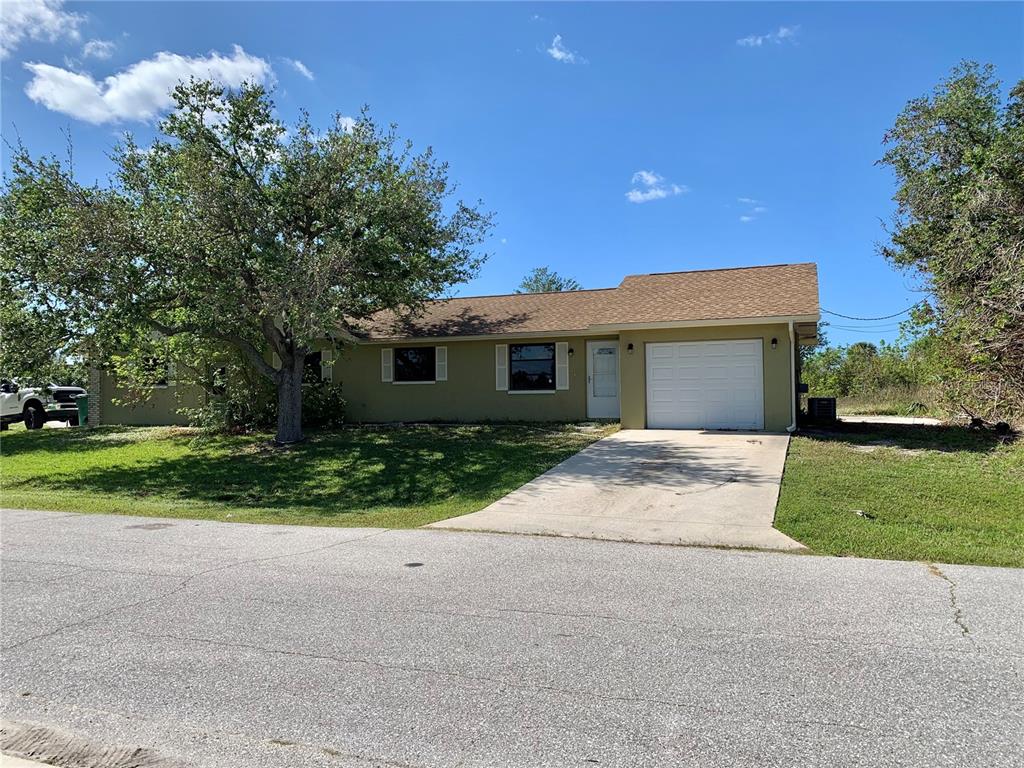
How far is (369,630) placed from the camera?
4379mm

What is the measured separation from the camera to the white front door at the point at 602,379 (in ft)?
59.1

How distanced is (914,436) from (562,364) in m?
8.58

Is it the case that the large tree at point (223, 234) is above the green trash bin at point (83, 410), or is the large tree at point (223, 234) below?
above

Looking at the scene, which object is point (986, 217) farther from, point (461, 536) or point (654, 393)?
point (461, 536)

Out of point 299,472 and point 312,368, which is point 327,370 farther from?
point 299,472

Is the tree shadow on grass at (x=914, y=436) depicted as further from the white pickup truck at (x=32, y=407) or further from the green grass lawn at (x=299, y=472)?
the white pickup truck at (x=32, y=407)

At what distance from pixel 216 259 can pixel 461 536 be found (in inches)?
331

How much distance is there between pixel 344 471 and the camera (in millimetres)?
12547

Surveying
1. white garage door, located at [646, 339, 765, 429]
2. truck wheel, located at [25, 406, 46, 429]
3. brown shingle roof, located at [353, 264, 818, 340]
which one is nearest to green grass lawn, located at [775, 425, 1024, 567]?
white garage door, located at [646, 339, 765, 429]

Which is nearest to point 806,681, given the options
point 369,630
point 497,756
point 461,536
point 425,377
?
point 497,756

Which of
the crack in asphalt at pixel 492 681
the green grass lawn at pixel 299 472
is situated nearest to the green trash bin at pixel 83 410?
the green grass lawn at pixel 299 472

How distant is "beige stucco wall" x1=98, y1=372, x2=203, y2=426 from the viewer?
70.4 feet

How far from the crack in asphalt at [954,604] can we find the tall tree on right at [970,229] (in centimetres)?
726

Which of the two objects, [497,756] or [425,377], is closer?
[497,756]
